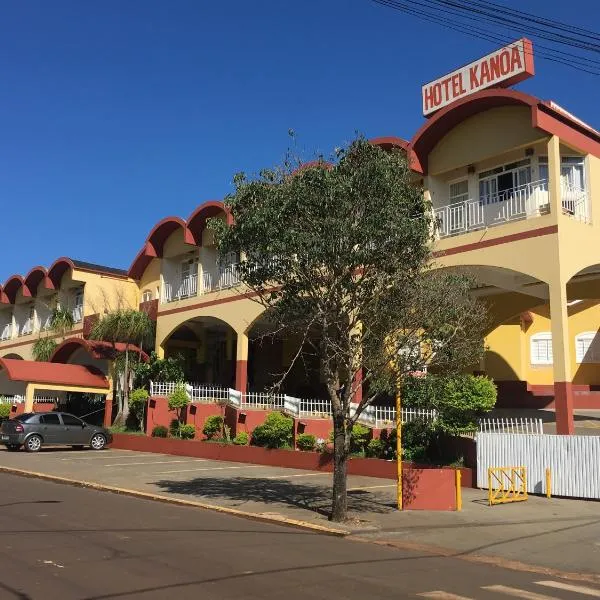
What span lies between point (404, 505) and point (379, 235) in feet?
17.1

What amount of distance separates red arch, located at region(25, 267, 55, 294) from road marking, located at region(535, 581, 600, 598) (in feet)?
114

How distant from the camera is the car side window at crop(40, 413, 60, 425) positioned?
81.1 ft

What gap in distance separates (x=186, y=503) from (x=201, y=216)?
53.5 feet

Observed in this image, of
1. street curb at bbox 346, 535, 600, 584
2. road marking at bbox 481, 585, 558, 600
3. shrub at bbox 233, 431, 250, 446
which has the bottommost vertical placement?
street curb at bbox 346, 535, 600, 584

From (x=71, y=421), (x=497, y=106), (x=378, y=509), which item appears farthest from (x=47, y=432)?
(x=497, y=106)

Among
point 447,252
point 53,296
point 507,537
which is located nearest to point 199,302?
point 447,252

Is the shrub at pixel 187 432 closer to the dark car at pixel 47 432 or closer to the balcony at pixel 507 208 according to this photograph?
the dark car at pixel 47 432

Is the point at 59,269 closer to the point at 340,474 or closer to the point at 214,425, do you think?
the point at 214,425

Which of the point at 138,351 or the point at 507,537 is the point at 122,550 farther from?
the point at 138,351

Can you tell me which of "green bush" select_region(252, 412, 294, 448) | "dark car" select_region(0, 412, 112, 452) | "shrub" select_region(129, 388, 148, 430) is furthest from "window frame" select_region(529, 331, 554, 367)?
"dark car" select_region(0, 412, 112, 452)

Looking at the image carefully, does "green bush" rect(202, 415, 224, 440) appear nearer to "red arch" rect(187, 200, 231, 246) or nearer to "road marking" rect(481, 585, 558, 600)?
"red arch" rect(187, 200, 231, 246)

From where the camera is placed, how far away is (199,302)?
27.5m

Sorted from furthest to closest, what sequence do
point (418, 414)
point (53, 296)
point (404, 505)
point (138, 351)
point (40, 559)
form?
point (53, 296), point (138, 351), point (418, 414), point (404, 505), point (40, 559)

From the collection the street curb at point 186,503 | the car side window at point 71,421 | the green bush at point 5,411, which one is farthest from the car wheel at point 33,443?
the green bush at point 5,411
